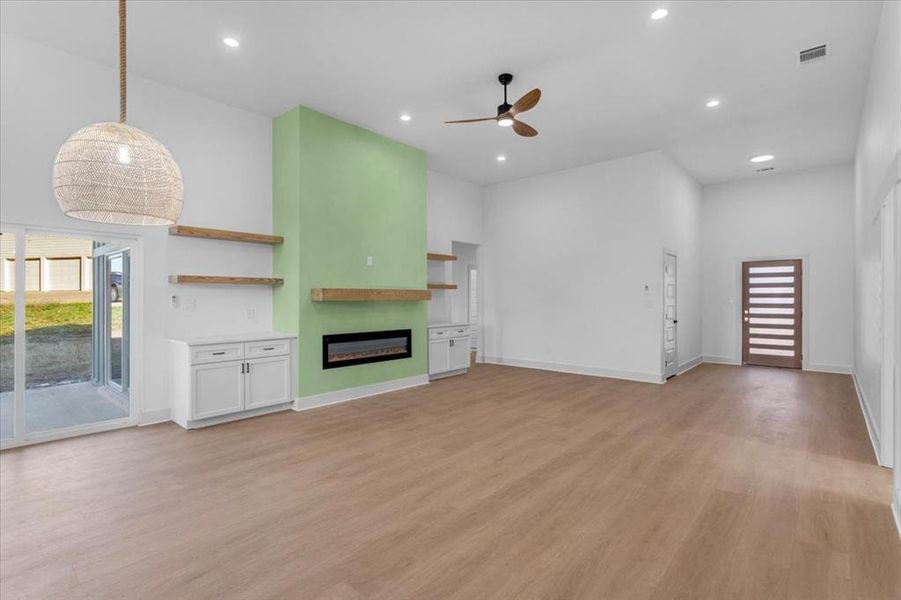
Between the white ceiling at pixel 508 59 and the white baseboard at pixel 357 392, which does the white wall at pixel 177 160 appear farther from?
the white baseboard at pixel 357 392

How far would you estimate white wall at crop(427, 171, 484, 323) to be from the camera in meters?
7.78

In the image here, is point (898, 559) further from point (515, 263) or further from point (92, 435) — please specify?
point (515, 263)

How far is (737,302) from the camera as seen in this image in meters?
8.41

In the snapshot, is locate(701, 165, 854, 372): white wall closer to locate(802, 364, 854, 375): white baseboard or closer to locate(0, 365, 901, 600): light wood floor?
locate(802, 364, 854, 375): white baseboard

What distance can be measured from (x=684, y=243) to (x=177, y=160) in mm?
7615

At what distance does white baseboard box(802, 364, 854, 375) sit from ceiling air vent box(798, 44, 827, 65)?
5605 millimetres

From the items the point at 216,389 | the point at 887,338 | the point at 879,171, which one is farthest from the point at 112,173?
the point at 879,171

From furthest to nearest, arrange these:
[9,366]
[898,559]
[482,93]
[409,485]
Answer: [482,93], [9,366], [409,485], [898,559]

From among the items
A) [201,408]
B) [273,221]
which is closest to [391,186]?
[273,221]

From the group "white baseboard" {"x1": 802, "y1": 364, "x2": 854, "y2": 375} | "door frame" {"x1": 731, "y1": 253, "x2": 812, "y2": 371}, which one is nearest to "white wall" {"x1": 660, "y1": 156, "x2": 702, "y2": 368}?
"door frame" {"x1": 731, "y1": 253, "x2": 812, "y2": 371}

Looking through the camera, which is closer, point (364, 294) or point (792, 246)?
point (364, 294)

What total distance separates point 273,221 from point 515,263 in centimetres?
449

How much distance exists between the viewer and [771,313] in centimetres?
812

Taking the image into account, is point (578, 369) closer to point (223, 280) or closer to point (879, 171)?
point (879, 171)
